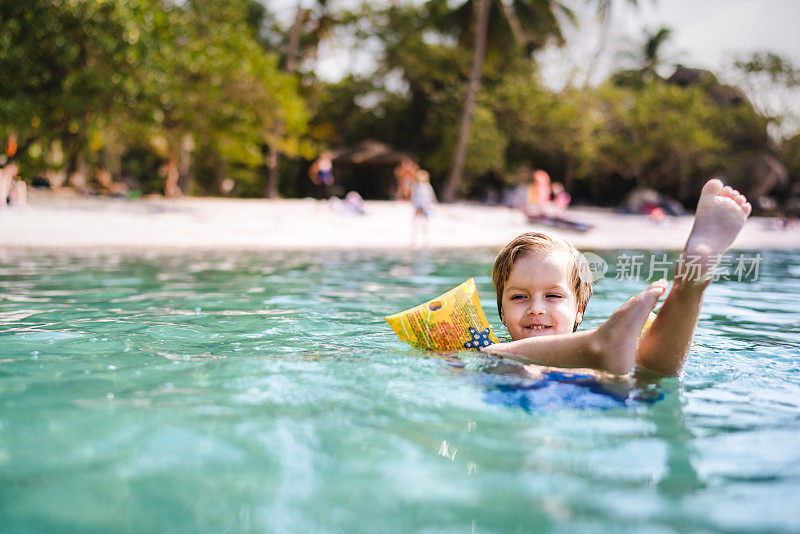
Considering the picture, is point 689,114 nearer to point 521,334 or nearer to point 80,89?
point 80,89

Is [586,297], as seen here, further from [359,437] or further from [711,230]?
[359,437]

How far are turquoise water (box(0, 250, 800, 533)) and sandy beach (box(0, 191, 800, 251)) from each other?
25.2 ft

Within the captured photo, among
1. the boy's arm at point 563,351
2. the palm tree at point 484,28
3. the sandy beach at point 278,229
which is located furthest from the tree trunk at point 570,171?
the boy's arm at point 563,351

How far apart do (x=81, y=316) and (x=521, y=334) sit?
123 inches

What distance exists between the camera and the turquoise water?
1.68m

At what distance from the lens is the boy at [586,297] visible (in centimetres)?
254

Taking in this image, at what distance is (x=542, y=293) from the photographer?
3.07 m

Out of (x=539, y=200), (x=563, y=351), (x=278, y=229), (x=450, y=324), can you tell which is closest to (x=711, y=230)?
(x=563, y=351)

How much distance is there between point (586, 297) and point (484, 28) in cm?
2459

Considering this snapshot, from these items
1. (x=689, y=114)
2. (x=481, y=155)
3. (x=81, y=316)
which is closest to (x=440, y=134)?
(x=481, y=155)

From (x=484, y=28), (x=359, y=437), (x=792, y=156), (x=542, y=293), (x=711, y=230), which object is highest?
(x=484, y=28)

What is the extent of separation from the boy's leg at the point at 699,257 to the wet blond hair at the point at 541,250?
0.50 m

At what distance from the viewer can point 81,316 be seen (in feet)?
14.9

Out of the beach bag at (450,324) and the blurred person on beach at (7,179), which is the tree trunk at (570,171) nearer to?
the blurred person on beach at (7,179)
